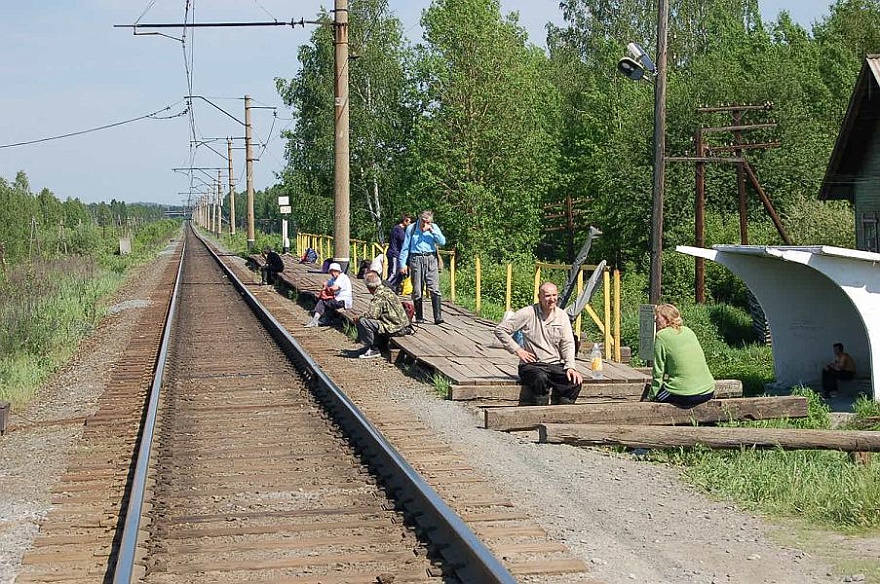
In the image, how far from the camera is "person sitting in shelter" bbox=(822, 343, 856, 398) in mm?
19625

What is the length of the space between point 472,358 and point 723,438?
17.0ft

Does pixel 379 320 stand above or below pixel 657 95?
below

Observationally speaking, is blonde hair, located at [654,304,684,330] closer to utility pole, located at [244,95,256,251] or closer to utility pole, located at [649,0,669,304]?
utility pole, located at [649,0,669,304]

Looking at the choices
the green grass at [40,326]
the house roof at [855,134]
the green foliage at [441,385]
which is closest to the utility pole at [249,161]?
the green grass at [40,326]

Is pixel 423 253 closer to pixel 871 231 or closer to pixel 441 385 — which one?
pixel 441 385

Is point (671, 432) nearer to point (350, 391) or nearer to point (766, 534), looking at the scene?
point (766, 534)

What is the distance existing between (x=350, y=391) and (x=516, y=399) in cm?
198

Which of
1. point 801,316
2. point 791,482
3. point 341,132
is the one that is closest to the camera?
point 791,482

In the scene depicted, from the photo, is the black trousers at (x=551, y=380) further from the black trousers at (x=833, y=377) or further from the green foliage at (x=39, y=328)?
the black trousers at (x=833, y=377)

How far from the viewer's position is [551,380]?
10.7 m

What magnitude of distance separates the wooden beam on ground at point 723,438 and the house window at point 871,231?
68.3 feet

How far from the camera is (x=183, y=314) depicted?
2317 centimetres

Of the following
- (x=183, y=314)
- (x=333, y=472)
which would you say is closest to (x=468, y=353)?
(x=333, y=472)

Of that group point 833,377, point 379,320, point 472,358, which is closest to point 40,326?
point 379,320
